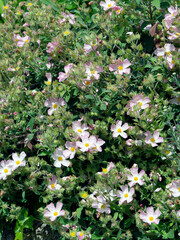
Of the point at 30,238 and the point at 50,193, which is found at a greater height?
the point at 50,193

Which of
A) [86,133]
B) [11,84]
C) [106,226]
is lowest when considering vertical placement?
[106,226]

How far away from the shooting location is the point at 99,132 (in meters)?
2.65

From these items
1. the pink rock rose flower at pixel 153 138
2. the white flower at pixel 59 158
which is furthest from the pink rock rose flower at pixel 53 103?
the pink rock rose flower at pixel 153 138

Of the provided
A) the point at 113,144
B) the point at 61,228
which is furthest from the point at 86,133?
the point at 61,228

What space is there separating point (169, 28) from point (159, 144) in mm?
945

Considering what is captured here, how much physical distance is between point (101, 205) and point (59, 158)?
0.48m

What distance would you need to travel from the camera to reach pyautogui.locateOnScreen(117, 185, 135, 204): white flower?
2.30 meters

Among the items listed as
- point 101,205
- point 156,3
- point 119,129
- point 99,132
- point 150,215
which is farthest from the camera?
point 156,3

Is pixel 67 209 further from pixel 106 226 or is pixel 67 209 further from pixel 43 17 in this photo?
pixel 43 17

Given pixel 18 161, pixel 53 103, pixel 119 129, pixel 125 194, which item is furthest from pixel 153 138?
pixel 18 161

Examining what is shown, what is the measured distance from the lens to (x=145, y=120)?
7.95 feet

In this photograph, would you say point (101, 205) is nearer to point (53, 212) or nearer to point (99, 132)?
point (53, 212)

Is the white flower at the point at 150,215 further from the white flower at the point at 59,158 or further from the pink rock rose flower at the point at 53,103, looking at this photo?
the pink rock rose flower at the point at 53,103

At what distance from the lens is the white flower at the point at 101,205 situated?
2.35m
